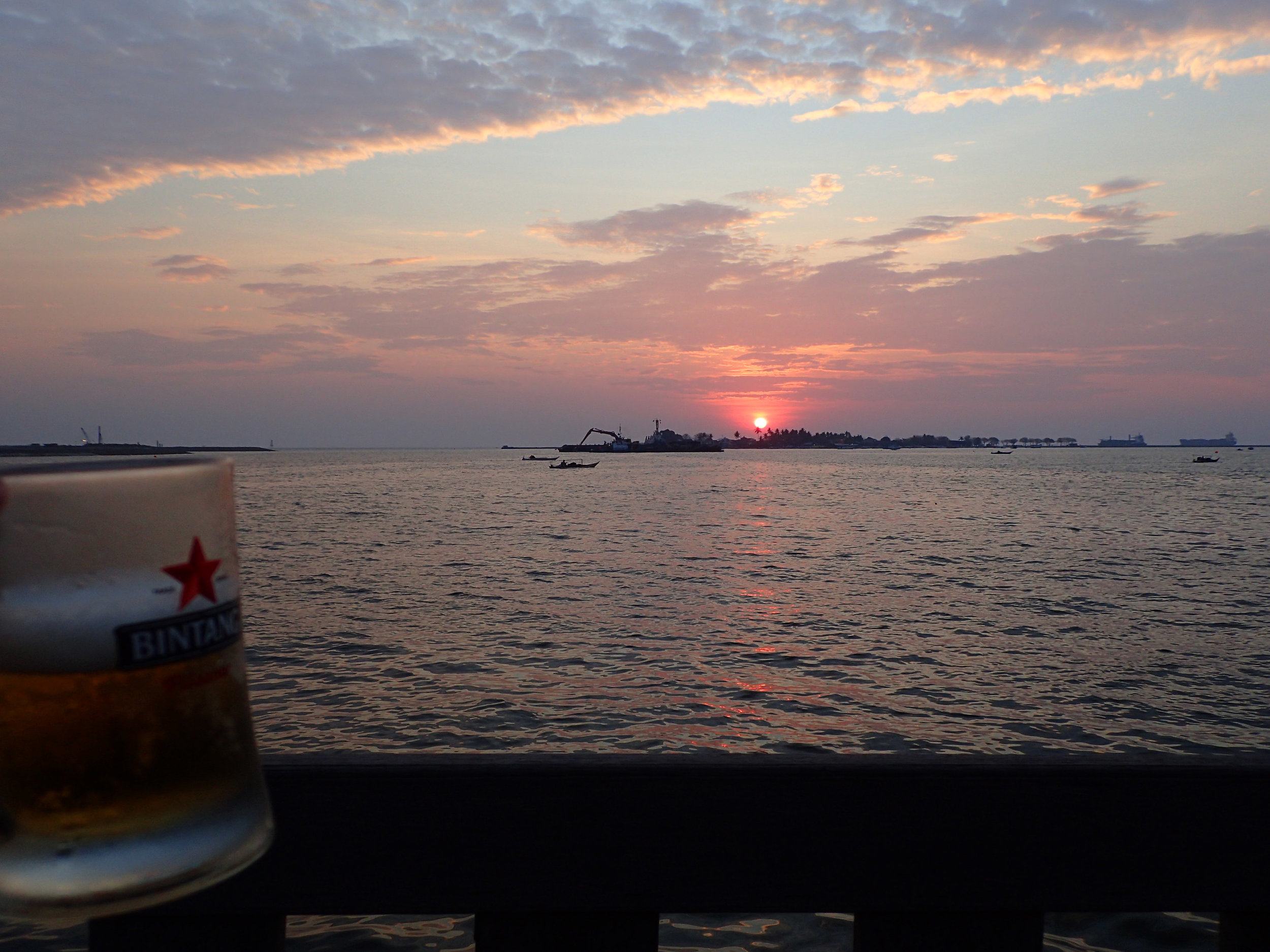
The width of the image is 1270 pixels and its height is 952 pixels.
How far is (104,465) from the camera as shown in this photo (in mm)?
758

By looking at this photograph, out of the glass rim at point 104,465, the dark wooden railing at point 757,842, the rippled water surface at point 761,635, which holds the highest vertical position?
the glass rim at point 104,465

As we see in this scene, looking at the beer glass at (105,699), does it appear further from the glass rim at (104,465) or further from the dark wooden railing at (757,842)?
the dark wooden railing at (757,842)

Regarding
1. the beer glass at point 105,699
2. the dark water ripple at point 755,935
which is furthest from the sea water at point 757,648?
the beer glass at point 105,699

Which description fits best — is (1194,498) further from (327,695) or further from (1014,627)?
(327,695)

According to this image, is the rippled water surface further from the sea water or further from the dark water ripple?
the dark water ripple

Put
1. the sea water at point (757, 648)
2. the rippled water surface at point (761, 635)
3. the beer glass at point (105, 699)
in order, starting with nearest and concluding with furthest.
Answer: the beer glass at point (105, 699) < the sea water at point (757, 648) < the rippled water surface at point (761, 635)

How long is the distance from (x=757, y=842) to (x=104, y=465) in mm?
1378

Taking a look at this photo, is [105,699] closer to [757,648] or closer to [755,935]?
[755,935]

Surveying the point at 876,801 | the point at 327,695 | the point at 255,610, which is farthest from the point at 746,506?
the point at 876,801

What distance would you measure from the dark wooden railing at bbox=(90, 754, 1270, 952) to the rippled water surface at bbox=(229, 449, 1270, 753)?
3888 millimetres

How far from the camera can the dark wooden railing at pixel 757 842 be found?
1.59m

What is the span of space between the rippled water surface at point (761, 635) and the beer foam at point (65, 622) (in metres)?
4.83

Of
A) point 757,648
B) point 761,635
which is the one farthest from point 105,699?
point 761,635

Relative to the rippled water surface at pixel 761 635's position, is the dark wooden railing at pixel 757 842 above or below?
above
